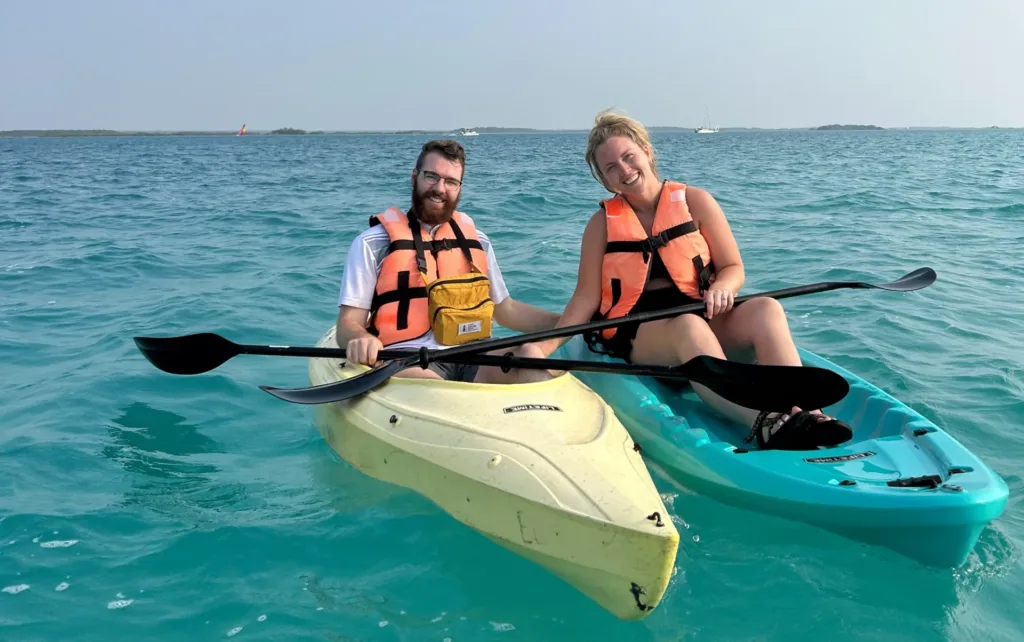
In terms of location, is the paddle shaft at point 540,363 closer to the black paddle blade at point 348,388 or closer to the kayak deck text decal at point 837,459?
the black paddle blade at point 348,388

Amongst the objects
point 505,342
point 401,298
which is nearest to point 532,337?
point 505,342

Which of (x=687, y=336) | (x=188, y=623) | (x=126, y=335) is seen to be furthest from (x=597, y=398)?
(x=126, y=335)

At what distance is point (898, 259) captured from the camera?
319 inches

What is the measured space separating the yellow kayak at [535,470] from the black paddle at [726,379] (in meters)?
0.09

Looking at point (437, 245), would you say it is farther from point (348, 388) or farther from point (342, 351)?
point (348, 388)

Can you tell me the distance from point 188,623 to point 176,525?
71 centimetres

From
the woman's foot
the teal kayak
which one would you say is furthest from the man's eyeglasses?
the woman's foot

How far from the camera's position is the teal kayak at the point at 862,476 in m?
2.51

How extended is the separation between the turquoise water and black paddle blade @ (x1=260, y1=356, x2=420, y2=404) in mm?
398

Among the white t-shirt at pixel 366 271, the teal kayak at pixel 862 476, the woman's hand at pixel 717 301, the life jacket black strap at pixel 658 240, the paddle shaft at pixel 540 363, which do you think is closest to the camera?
the teal kayak at pixel 862 476

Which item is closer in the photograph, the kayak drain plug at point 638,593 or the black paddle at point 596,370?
the kayak drain plug at point 638,593

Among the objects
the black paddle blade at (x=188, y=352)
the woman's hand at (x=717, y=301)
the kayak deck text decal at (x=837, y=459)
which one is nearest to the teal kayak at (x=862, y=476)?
the kayak deck text decal at (x=837, y=459)

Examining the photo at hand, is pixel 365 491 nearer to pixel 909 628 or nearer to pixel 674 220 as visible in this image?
pixel 674 220

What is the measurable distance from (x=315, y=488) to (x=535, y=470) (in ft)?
4.35
